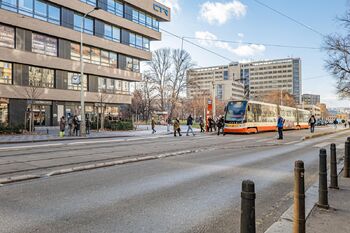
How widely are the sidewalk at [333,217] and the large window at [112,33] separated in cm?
4336

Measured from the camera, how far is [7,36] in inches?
1342

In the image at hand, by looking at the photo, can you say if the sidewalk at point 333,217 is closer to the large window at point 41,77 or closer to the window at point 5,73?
the window at point 5,73

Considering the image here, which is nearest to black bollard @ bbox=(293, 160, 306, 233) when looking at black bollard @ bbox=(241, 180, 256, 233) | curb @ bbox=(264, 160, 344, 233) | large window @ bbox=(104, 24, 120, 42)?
curb @ bbox=(264, 160, 344, 233)

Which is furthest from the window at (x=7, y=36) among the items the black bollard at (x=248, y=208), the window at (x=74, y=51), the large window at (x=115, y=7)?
the black bollard at (x=248, y=208)

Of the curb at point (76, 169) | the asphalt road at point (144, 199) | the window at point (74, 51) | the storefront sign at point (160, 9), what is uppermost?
the storefront sign at point (160, 9)

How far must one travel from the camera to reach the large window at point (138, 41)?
164ft

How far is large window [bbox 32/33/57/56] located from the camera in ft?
121

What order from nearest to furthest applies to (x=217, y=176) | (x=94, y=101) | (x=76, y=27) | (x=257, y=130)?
(x=217, y=176), (x=257, y=130), (x=76, y=27), (x=94, y=101)

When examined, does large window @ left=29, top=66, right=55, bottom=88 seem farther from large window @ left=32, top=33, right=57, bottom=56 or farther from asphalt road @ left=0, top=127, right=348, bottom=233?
asphalt road @ left=0, top=127, right=348, bottom=233

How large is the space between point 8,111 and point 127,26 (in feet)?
69.6

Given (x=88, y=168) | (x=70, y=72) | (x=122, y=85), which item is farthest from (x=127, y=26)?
(x=88, y=168)

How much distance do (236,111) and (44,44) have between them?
2369 cm

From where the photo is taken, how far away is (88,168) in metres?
9.19

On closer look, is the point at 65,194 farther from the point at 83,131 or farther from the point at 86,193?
the point at 83,131
